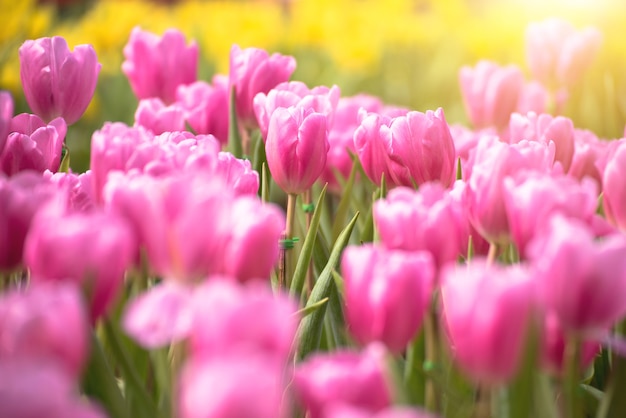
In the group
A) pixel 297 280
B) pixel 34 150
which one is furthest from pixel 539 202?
pixel 34 150

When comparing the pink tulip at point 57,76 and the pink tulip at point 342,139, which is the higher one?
the pink tulip at point 57,76

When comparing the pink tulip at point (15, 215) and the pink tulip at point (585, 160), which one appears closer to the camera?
the pink tulip at point (15, 215)

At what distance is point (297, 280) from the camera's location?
0.92m

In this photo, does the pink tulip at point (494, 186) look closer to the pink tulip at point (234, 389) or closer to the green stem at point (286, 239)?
the green stem at point (286, 239)

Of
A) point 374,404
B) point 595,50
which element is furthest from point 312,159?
point 595,50

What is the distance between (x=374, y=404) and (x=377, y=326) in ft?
0.31

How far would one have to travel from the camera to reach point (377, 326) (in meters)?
0.61

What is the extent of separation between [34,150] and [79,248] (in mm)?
400

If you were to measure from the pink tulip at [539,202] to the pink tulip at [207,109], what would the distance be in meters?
0.71

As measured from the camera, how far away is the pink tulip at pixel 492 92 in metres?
1.59

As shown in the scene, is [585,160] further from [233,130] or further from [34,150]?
[34,150]

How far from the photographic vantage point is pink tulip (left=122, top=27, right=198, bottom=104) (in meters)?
1.44

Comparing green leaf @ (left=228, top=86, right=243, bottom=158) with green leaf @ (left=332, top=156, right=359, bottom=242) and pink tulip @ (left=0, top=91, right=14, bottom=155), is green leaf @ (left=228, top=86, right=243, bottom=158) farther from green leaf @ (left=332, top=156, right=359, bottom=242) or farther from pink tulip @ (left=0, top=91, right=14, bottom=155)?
pink tulip @ (left=0, top=91, right=14, bottom=155)

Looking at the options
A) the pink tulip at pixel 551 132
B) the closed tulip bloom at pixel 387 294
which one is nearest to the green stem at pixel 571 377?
the closed tulip bloom at pixel 387 294
